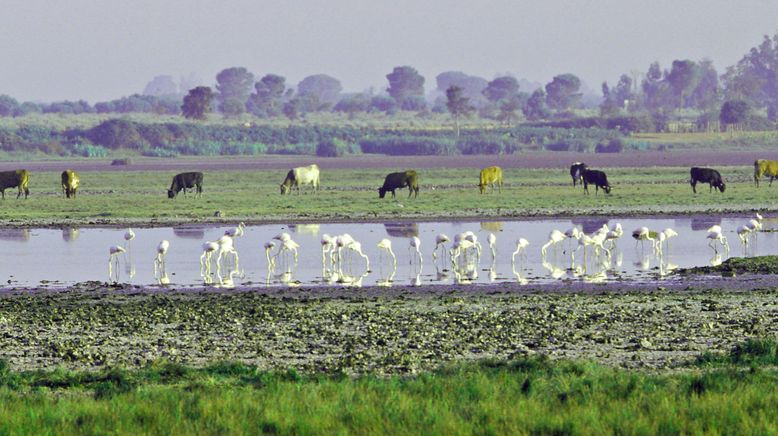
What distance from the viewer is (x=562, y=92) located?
19175 centimetres

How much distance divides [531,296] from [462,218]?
16.7m

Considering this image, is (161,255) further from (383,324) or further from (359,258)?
(383,324)

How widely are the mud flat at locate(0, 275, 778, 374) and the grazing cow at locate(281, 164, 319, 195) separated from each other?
90.1 ft

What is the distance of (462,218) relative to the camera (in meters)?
36.6

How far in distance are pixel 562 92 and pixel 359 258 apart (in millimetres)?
168010

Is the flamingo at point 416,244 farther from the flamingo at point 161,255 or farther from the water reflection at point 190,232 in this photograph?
the water reflection at point 190,232

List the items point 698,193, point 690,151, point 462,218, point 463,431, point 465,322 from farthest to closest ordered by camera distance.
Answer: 1. point 690,151
2. point 698,193
3. point 462,218
4. point 465,322
5. point 463,431

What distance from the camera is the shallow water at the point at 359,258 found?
23.2 m

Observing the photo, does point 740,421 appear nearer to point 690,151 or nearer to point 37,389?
point 37,389

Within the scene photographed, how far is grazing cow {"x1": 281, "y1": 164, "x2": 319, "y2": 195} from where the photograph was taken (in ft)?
162

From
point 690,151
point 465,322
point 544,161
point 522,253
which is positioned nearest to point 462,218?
point 522,253

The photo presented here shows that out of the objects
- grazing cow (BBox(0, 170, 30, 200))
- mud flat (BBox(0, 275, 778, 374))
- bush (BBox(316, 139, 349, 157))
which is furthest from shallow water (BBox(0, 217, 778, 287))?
bush (BBox(316, 139, 349, 157))

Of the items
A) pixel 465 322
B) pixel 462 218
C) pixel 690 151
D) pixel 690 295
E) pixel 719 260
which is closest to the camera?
pixel 465 322

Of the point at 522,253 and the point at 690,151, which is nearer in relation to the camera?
the point at 522,253
